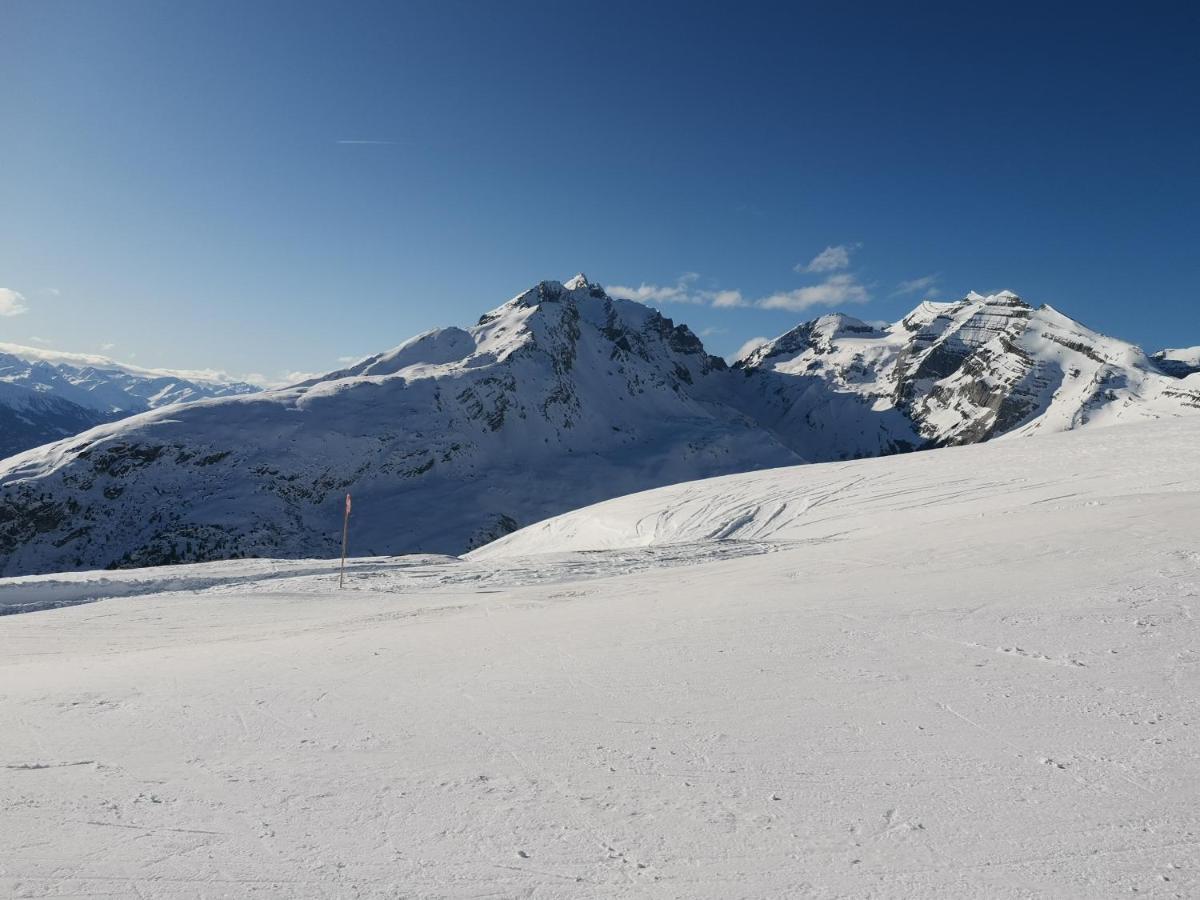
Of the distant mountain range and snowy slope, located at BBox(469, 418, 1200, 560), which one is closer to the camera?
snowy slope, located at BBox(469, 418, 1200, 560)

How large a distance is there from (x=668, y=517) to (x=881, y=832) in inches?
822

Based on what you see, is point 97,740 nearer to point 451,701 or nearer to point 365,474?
point 451,701

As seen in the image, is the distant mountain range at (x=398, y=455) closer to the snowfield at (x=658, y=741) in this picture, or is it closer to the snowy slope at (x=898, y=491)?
the snowy slope at (x=898, y=491)

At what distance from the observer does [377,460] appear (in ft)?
263

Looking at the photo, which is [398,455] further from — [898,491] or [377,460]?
[898,491]

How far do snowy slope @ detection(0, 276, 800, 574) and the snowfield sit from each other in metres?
57.9

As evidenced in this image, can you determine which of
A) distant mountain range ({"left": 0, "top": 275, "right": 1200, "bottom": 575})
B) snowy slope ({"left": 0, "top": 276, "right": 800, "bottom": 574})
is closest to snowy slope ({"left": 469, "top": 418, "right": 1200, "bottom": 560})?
distant mountain range ({"left": 0, "top": 275, "right": 1200, "bottom": 575})

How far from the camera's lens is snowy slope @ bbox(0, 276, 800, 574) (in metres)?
60.6

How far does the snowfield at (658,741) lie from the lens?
3.55 meters

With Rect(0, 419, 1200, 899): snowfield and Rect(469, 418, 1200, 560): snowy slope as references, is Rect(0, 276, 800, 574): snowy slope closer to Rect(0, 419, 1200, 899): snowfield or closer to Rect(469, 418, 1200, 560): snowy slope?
Rect(469, 418, 1200, 560): snowy slope

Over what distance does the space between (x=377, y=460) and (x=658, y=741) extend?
80.5m

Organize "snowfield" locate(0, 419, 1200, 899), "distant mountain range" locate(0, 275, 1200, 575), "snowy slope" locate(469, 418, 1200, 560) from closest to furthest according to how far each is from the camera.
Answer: "snowfield" locate(0, 419, 1200, 899), "snowy slope" locate(469, 418, 1200, 560), "distant mountain range" locate(0, 275, 1200, 575)

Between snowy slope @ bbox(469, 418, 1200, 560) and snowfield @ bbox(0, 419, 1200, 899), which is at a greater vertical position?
snowy slope @ bbox(469, 418, 1200, 560)

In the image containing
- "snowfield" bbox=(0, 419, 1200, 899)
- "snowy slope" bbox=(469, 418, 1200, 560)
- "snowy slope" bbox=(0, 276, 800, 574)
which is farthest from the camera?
"snowy slope" bbox=(0, 276, 800, 574)
